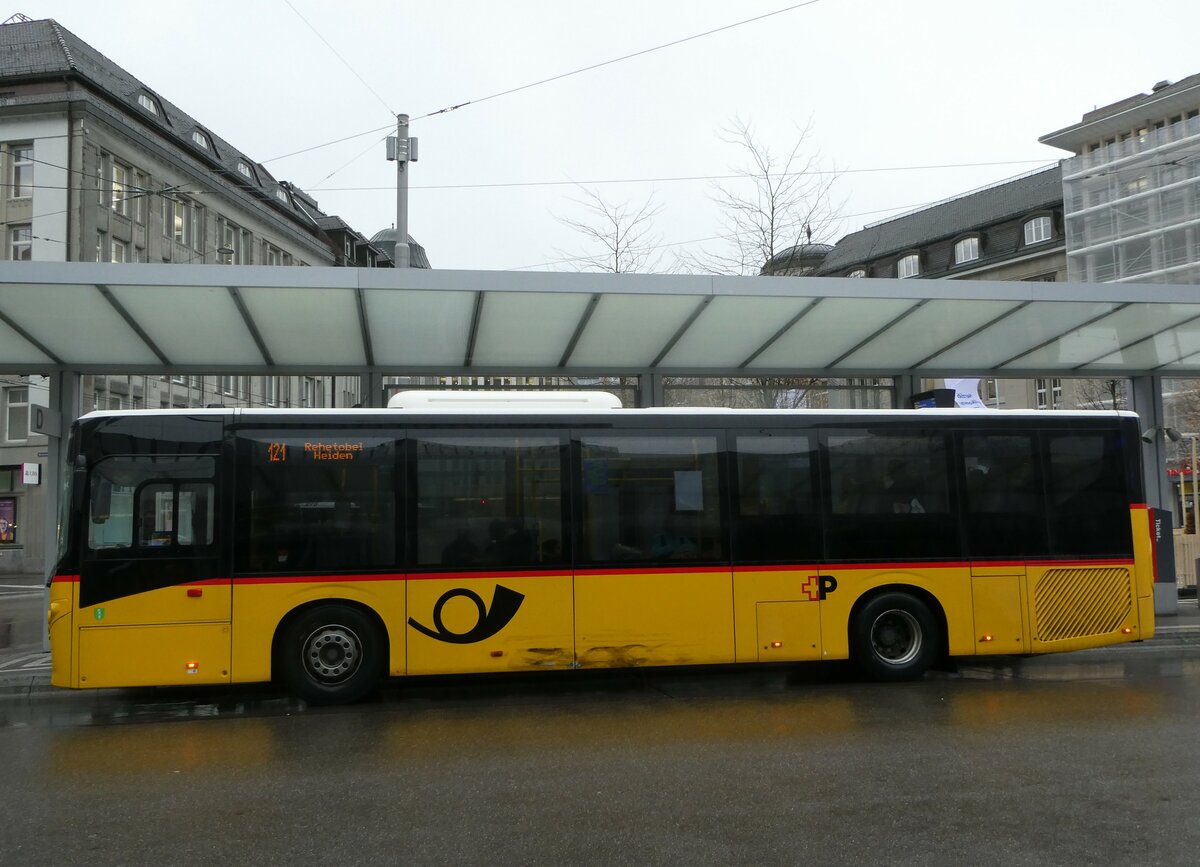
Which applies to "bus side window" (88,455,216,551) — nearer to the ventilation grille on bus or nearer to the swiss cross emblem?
the swiss cross emblem

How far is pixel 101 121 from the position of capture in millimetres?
38188

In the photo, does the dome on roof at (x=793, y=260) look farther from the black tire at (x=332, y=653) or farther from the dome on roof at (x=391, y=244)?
the dome on roof at (x=391, y=244)

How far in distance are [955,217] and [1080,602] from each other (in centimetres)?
5273

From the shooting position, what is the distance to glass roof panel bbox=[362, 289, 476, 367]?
1120 cm

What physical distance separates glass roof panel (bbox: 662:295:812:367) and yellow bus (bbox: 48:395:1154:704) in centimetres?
208

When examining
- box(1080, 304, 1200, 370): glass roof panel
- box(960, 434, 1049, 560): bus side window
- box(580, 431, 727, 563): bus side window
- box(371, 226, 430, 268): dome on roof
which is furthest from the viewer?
box(371, 226, 430, 268): dome on roof

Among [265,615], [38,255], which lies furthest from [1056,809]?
[38,255]

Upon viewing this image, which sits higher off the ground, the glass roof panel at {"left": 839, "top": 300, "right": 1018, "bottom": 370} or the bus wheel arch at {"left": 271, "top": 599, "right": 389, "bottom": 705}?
the glass roof panel at {"left": 839, "top": 300, "right": 1018, "bottom": 370}

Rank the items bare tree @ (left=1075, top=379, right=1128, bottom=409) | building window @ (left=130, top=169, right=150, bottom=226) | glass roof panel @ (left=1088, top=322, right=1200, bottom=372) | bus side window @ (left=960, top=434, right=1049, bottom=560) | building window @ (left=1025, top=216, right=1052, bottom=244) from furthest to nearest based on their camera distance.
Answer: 1. building window @ (left=1025, top=216, right=1052, bottom=244)
2. building window @ (left=130, top=169, right=150, bottom=226)
3. bare tree @ (left=1075, top=379, right=1128, bottom=409)
4. glass roof panel @ (left=1088, top=322, right=1200, bottom=372)
5. bus side window @ (left=960, top=434, right=1049, bottom=560)

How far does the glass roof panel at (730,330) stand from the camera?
12.0 metres

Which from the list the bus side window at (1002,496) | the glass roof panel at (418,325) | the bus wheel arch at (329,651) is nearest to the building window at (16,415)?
the glass roof panel at (418,325)

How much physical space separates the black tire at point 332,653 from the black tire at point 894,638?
466cm

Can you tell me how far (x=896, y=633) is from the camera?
1041 cm

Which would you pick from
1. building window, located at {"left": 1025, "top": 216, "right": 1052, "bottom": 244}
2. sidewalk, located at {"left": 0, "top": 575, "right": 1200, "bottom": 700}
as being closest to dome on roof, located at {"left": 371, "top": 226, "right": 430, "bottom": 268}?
building window, located at {"left": 1025, "top": 216, "right": 1052, "bottom": 244}
